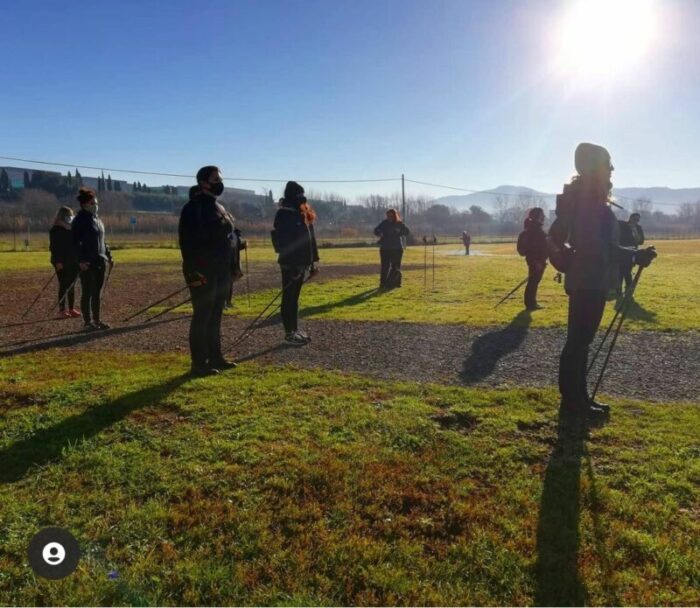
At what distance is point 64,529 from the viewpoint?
122 inches

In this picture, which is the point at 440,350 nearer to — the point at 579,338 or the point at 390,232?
the point at 579,338

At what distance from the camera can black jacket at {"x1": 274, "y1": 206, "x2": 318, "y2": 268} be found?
24.8ft

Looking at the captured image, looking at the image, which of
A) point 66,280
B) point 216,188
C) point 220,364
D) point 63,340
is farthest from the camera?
point 66,280

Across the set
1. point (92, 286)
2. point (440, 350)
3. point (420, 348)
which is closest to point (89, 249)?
point (92, 286)

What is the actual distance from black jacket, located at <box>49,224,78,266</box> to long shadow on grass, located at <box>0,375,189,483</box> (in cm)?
559

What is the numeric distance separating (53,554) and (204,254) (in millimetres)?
3603

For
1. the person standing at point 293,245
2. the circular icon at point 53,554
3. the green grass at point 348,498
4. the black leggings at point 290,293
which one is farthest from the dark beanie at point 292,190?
the circular icon at point 53,554

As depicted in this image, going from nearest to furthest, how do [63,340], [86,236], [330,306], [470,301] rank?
[63,340], [86,236], [330,306], [470,301]

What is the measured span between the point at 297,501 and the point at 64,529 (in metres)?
1.39

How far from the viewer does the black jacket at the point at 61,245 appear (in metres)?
9.81

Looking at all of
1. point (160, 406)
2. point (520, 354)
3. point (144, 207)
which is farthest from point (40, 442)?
point (144, 207)

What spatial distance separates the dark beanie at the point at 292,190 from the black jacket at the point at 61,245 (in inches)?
190

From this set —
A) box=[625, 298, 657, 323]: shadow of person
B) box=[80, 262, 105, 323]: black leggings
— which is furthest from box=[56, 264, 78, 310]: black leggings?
box=[625, 298, 657, 323]: shadow of person

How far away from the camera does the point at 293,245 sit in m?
7.68
